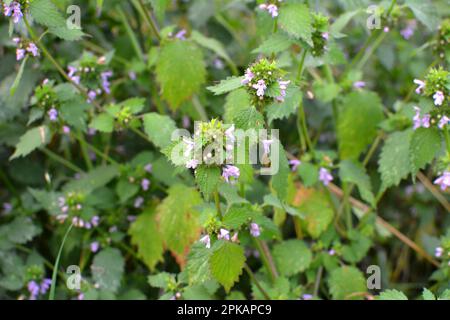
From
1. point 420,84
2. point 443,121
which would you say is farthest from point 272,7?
point 443,121

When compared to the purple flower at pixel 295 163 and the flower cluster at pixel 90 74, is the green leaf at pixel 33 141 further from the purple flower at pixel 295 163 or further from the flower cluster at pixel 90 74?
the purple flower at pixel 295 163

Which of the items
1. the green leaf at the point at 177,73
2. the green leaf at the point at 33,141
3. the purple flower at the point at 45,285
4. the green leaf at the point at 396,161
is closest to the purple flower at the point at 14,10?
the green leaf at the point at 33,141

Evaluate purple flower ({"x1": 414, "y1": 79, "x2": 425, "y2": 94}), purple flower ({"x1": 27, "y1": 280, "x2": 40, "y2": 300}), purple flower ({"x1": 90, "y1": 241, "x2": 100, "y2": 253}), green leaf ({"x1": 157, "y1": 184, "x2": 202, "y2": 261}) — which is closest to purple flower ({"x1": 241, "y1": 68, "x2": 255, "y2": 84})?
purple flower ({"x1": 414, "y1": 79, "x2": 425, "y2": 94})

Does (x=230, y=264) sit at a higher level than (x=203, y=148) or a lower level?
lower

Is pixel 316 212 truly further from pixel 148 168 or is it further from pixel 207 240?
pixel 207 240

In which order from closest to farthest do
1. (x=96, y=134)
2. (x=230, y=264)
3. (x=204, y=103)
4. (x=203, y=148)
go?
(x=203, y=148) → (x=230, y=264) → (x=204, y=103) → (x=96, y=134)
